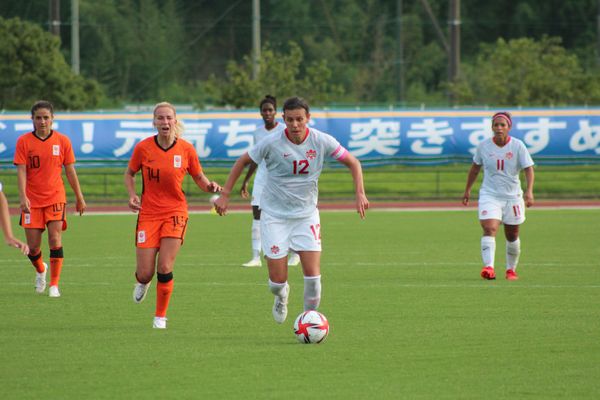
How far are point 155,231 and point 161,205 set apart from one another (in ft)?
0.85

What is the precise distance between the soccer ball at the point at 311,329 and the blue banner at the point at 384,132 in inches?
771

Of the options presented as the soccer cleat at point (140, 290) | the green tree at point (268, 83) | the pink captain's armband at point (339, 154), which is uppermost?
the green tree at point (268, 83)

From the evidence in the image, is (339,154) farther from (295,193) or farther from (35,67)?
(35,67)

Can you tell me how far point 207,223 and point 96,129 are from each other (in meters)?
5.69

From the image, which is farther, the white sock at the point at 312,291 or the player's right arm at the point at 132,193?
the player's right arm at the point at 132,193

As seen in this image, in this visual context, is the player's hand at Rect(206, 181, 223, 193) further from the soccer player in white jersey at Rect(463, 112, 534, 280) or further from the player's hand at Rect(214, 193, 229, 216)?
the soccer player in white jersey at Rect(463, 112, 534, 280)

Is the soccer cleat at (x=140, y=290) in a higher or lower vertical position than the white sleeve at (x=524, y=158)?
lower

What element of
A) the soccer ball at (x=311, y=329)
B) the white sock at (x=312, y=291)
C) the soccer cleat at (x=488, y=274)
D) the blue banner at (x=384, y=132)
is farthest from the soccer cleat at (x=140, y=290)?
the blue banner at (x=384, y=132)

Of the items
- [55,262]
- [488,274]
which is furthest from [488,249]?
[55,262]

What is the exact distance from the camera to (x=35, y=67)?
3794cm

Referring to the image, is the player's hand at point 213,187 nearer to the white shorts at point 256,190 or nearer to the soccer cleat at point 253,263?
the white shorts at point 256,190

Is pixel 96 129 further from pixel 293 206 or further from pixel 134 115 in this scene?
pixel 293 206

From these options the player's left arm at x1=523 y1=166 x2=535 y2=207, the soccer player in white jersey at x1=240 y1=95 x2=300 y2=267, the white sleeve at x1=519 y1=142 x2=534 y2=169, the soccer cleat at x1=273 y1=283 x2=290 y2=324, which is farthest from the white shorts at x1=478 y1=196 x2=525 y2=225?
the soccer cleat at x1=273 y1=283 x2=290 y2=324

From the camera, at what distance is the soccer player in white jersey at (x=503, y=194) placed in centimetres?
1528
